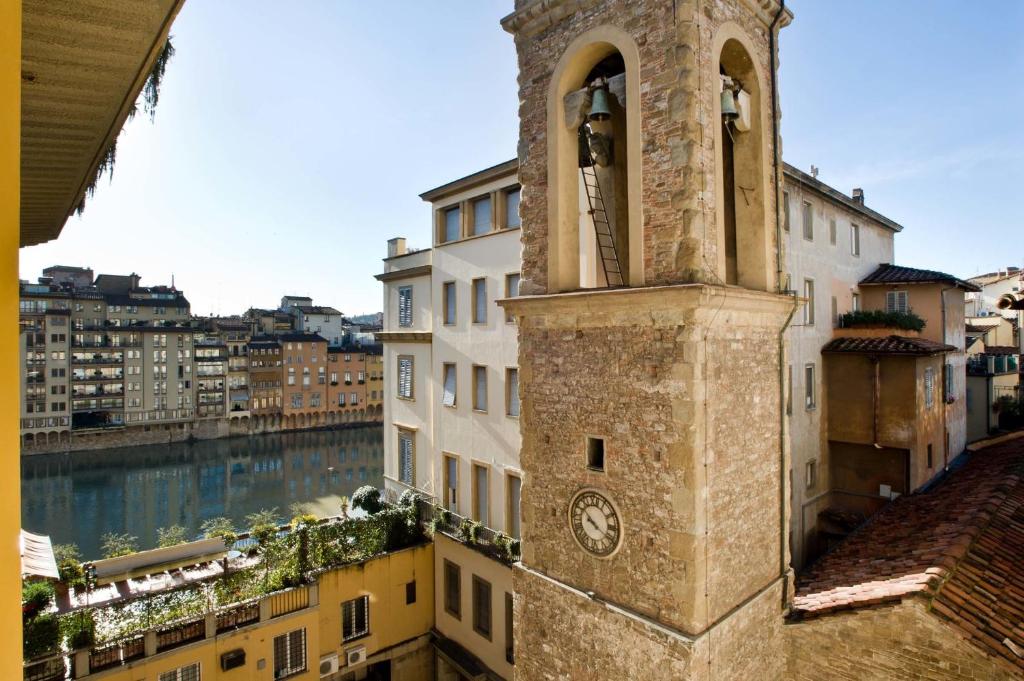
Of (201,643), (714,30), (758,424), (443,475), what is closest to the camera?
(714,30)

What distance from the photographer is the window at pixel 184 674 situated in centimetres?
1239

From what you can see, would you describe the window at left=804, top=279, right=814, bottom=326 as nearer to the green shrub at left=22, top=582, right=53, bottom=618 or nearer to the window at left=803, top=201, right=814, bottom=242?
the window at left=803, top=201, right=814, bottom=242

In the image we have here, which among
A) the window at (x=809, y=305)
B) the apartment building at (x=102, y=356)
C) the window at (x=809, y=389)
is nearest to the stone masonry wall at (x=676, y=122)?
the window at (x=809, y=305)

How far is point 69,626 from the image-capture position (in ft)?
38.4

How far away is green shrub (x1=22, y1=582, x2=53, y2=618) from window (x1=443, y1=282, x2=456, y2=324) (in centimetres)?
1162

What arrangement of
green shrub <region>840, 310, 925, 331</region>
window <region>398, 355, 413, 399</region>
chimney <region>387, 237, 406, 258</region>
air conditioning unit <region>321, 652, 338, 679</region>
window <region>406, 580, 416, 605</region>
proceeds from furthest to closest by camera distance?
chimney <region>387, 237, 406, 258</region>, window <region>398, 355, 413, 399</region>, window <region>406, 580, 416, 605</region>, green shrub <region>840, 310, 925, 331</region>, air conditioning unit <region>321, 652, 338, 679</region>

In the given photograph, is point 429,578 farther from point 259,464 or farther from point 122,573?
point 259,464

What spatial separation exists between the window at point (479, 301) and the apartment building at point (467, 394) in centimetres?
3

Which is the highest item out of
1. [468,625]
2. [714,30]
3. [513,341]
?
[714,30]

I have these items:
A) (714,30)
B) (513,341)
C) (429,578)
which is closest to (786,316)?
(714,30)

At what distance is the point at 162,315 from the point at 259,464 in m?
25.9

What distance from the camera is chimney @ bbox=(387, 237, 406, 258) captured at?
21.4 meters

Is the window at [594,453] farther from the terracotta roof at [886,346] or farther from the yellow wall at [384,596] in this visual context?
the terracotta roof at [886,346]

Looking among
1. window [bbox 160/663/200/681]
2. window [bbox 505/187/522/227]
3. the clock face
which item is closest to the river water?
window [bbox 160/663/200/681]
